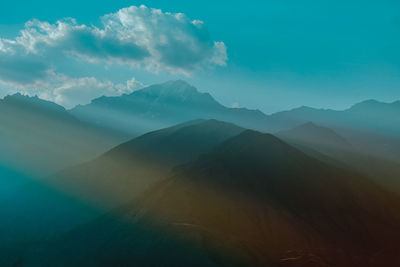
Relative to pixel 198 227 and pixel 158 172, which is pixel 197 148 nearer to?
pixel 158 172

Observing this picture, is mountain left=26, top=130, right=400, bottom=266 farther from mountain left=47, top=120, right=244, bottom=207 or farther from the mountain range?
mountain left=47, top=120, right=244, bottom=207

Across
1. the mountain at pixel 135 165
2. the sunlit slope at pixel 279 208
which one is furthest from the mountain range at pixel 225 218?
the mountain at pixel 135 165

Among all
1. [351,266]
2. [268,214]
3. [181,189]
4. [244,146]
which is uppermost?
[244,146]

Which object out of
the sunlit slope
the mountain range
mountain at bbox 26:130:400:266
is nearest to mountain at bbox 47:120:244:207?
the mountain range

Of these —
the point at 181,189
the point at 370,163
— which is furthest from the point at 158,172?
the point at 370,163

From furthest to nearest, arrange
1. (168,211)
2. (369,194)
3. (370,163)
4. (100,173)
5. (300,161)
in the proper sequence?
(370,163), (100,173), (300,161), (369,194), (168,211)

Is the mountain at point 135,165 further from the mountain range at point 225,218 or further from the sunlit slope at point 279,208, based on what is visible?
the sunlit slope at point 279,208
